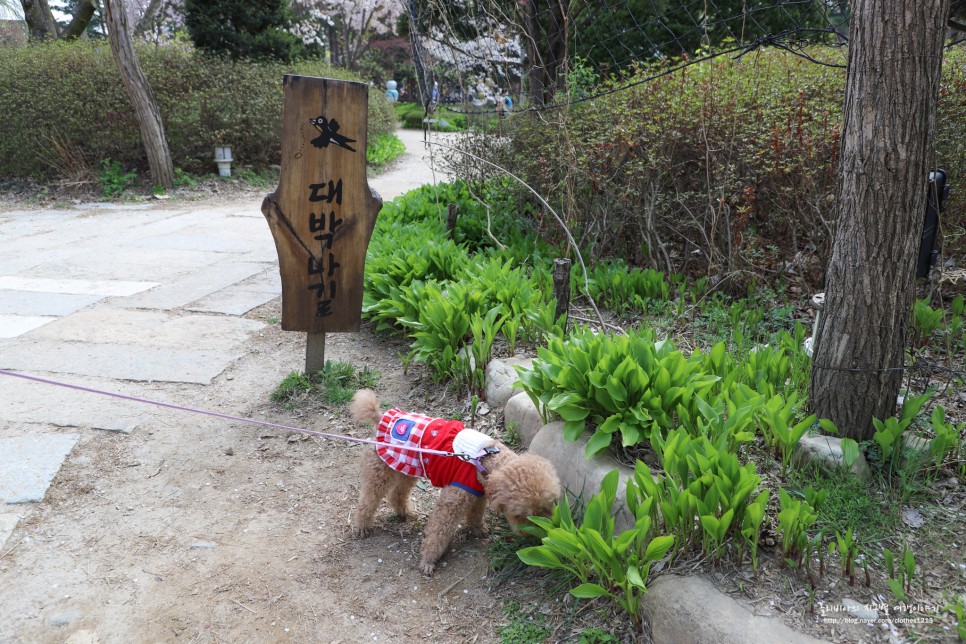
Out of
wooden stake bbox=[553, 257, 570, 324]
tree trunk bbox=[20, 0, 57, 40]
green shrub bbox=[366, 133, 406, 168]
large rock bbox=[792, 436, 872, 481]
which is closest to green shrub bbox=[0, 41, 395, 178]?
tree trunk bbox=[20, 0, 57, 40]

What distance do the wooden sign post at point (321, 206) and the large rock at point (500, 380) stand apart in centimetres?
89

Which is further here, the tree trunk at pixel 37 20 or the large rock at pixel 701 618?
the tree trunk at pixel 37 20

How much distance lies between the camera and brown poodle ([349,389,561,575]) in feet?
7.81

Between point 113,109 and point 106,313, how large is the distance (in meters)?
7.30

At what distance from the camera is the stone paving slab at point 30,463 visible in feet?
10.2

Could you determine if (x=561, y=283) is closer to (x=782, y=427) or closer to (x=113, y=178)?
(x=782, y=427)

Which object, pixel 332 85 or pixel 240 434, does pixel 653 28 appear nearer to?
pixel 332 85

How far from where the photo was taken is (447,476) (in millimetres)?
2602

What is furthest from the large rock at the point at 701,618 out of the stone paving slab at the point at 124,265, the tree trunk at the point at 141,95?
the tree trunk at the point at 141,95

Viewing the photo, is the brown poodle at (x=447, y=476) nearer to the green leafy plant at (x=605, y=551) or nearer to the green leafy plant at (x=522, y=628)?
the green leafy plant at (x=605, y=551)

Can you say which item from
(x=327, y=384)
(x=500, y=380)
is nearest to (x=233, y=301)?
(x=327, y=384)

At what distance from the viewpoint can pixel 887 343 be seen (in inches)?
103

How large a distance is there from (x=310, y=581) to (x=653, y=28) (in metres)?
11.3

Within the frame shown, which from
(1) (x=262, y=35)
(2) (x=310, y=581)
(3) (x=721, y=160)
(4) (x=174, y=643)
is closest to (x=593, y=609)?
(2) (x=310, y=581)
